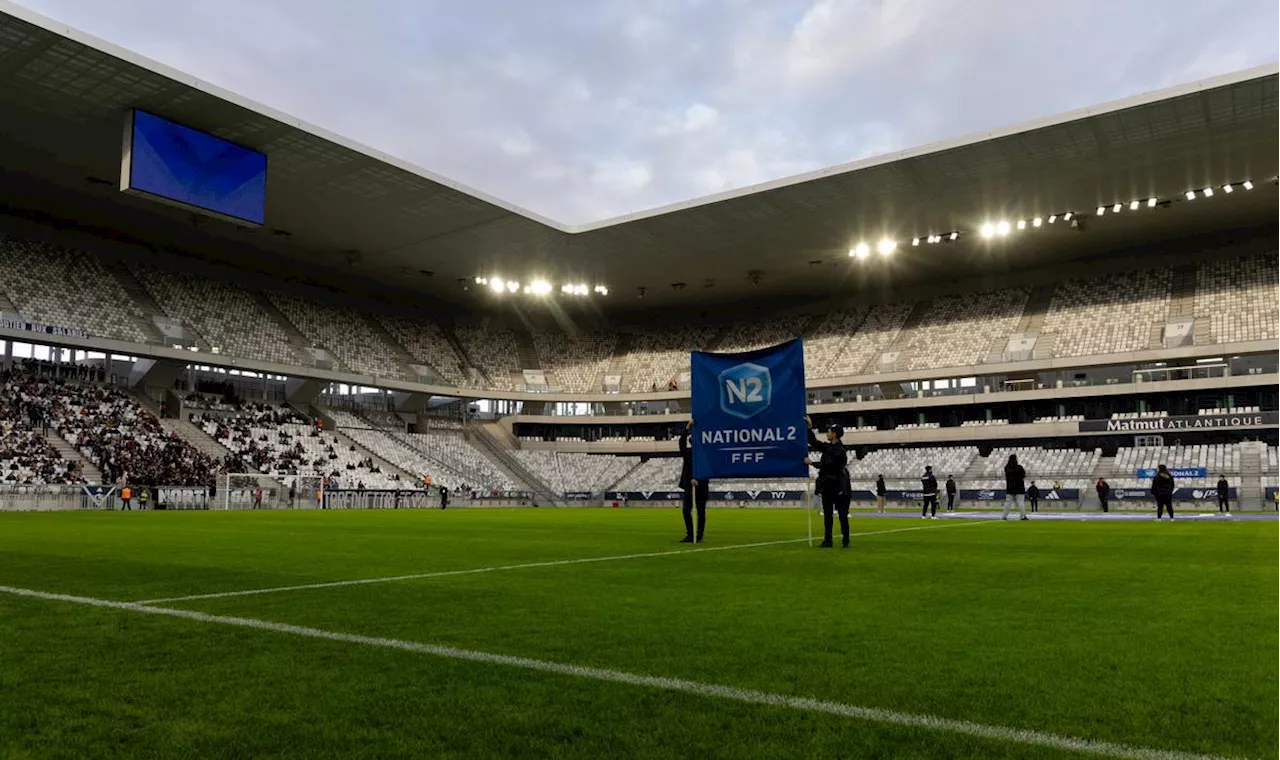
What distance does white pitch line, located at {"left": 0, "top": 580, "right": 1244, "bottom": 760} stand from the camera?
3041mm

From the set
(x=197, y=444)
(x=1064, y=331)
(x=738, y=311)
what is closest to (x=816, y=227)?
(x=1064, y=331)

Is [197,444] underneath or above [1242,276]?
underneath

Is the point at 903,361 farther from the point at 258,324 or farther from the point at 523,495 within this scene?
the point at 258,324

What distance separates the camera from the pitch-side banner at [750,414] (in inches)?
462

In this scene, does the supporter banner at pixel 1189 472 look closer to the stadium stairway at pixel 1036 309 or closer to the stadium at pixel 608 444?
the stadium at pixel 608 444

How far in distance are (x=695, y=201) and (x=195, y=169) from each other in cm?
2294

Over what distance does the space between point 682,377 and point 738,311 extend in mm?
7953

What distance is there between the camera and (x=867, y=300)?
217 feet

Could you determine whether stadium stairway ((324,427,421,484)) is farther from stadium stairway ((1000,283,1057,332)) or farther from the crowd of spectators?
stadium stairway ((1000,283,1057,332))

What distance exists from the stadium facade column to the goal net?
403 inches

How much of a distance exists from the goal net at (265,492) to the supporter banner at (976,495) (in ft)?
89.3

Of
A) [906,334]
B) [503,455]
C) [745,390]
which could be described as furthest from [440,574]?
[503,455]

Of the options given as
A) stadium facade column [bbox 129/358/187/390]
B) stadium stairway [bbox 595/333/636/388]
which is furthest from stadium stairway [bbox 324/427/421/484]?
stadium stairway [bbox 595/333/636/388]

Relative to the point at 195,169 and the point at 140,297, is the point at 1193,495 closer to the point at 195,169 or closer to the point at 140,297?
the point at 195,169
